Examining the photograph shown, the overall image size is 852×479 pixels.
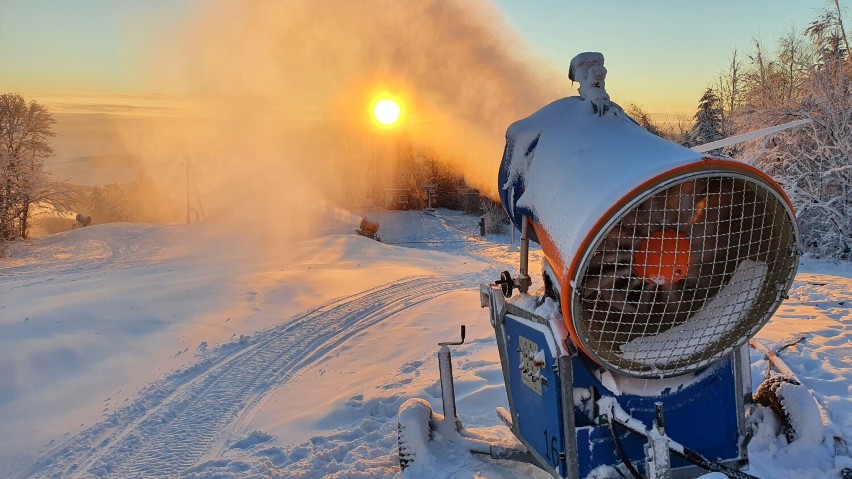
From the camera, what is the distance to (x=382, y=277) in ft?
44.7

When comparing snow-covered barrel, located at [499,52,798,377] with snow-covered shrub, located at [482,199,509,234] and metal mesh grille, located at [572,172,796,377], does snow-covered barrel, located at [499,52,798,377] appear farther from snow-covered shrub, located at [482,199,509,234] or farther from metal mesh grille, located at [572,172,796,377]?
snow-covered shrub, located at [482,199,509,234]

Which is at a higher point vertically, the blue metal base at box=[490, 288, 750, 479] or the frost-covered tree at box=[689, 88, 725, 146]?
the frost-covered tree at box=[689, 88, 725, 146]

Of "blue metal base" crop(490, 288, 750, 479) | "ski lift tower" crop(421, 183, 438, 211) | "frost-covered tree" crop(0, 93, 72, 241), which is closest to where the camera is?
"blue metal base" crop(490, 288, 750, 479)

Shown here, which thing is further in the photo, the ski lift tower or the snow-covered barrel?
the ski lift tower

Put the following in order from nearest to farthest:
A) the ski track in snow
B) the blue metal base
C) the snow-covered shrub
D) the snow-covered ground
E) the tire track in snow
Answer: the blue metal base
the snow-covered ground
the tire track in snow
the ski track in snow
the snow-covered shrub

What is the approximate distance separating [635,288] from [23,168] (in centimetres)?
3979

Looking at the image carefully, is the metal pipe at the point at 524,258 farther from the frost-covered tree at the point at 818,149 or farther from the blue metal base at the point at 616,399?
the frost-covered tree at the point at 818,149

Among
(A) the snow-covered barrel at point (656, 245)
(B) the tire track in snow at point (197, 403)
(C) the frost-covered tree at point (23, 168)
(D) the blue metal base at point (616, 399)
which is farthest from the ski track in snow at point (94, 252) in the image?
(A) the snow-covered barrel at point (656, 245)

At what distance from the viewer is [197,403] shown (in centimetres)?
607

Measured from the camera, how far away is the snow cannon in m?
2.56

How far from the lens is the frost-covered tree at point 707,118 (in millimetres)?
37231

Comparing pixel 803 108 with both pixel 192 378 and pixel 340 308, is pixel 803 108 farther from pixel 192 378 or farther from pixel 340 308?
pixel 192 378

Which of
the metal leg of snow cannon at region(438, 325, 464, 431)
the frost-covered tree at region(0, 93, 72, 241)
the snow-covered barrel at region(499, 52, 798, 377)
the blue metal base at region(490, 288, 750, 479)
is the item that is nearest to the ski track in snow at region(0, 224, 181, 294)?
the frost-covered tree at region(0, 93, 72, 241)

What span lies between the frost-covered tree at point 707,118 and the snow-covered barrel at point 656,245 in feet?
123
